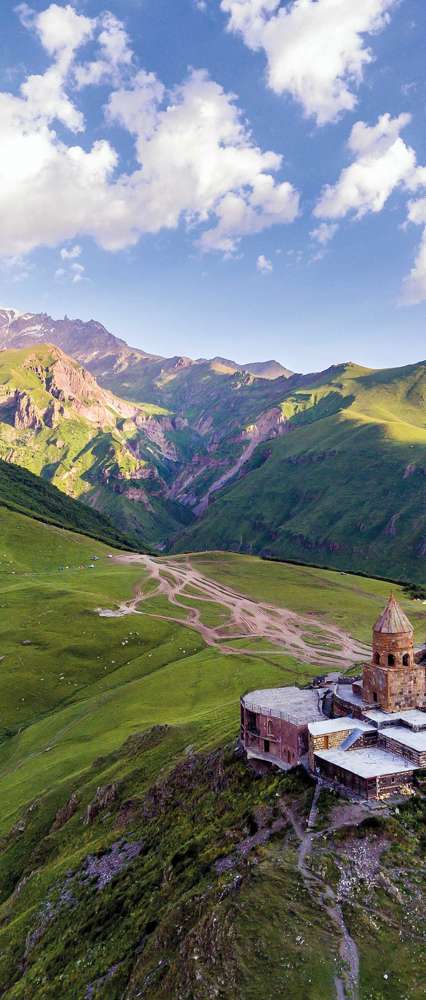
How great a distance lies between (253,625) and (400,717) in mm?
104158

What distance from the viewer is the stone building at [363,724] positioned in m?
46.1

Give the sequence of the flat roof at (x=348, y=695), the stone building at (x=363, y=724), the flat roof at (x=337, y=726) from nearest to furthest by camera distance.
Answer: the stone building at (x=363, y=724) → the flat roof at (x=337, y=726) → the flat roof at (x=348, y=695)

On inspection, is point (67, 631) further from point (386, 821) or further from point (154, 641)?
point (386, 821)

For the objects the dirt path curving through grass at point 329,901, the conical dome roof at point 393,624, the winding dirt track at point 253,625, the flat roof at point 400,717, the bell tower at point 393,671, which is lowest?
the winding dirt track at point 253,625

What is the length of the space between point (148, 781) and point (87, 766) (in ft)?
69.1

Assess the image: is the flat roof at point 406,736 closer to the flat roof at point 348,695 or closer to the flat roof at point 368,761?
the flat roof at point 368,761

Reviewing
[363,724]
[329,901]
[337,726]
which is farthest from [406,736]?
[329,901]

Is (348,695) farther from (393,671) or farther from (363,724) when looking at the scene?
(363,724)

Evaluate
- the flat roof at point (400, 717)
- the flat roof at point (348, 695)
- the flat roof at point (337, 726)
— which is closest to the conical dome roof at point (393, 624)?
the flat roof at point (348, 695)

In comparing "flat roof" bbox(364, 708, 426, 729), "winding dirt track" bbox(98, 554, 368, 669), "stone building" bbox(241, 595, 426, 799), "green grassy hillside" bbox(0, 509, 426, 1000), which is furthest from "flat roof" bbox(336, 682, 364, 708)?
"winding dirt track" bbox(98, 554, 368, 669)

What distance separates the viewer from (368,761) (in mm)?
47156

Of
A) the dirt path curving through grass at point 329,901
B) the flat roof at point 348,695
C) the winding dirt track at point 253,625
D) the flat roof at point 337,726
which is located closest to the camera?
the dirt path curving through grass at point 329,901

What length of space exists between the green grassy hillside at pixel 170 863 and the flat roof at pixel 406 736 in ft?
18.9

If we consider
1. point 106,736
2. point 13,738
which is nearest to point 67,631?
point 13,738
